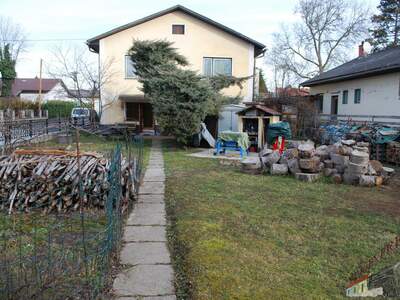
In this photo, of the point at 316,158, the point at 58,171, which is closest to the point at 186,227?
the point at 58,171

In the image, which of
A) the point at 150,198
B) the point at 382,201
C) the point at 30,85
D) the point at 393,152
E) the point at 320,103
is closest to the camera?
the point at 150,198

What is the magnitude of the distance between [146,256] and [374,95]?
53.6ft

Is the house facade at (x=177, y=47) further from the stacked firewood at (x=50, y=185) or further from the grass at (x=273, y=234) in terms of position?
the stacked firewood at (x=50, y=185)

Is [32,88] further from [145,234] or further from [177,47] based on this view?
[145,234]

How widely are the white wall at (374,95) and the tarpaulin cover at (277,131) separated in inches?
206

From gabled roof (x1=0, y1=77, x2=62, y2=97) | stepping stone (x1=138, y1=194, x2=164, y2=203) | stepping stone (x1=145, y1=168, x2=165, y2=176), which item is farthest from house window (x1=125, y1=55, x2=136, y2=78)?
gabled roof (x1=0, y1=77, x2=62, y2=97)

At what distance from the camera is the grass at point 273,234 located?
3549 millimetres

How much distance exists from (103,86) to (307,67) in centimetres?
2438

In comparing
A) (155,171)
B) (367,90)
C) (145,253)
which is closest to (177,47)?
(367,90)

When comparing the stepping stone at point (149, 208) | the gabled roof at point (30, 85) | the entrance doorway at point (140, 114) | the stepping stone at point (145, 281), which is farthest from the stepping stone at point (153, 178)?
the gabled roof at point (30, 85)

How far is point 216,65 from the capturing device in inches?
851

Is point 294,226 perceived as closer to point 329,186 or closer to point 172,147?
point 329,186

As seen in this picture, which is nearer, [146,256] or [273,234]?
[146,256]

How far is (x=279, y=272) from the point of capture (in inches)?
149
